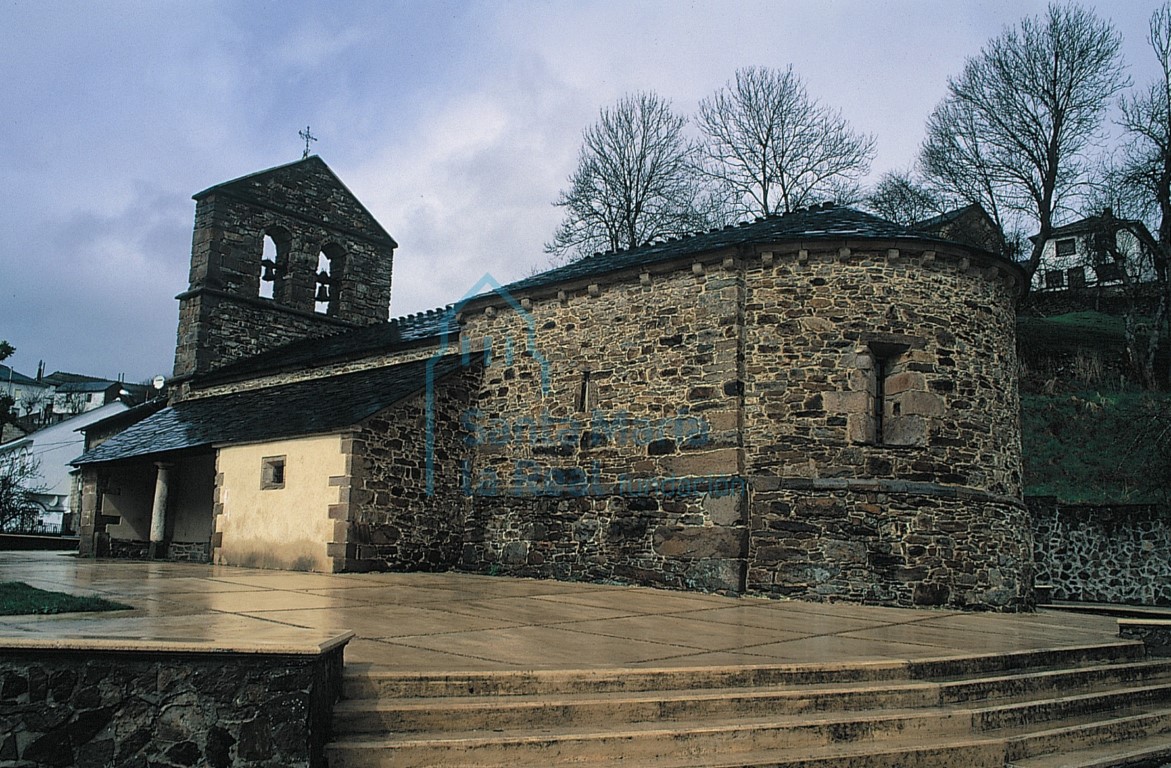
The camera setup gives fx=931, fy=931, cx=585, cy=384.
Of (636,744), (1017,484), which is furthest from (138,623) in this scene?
(1017,484)

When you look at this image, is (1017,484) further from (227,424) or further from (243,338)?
(243,338)

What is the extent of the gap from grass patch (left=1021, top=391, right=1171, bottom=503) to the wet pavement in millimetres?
6831

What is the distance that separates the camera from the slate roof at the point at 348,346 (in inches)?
661

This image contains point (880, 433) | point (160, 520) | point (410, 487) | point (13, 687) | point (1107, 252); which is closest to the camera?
point (13, 687)

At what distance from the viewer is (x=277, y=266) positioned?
891 inches

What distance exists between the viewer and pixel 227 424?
16.5 meters

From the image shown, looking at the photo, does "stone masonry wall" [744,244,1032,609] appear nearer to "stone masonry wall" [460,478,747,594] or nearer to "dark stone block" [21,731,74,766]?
"stone masonry wall" [460,478,747,594]

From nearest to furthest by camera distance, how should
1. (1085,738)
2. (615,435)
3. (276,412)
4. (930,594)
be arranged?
1. (1085,738)
2. (930,594)
3. (615,435)
4. (276,412)

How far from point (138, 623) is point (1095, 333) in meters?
26.8

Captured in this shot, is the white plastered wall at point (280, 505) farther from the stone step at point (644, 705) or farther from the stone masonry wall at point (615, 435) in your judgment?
the stone step at point (644, 705)

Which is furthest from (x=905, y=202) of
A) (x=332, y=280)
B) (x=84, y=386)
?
(x=84, y=386)

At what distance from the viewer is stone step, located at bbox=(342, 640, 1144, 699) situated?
15.8 ft

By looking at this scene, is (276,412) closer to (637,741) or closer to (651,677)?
(651,677)

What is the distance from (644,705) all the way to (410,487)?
30.4 feet
